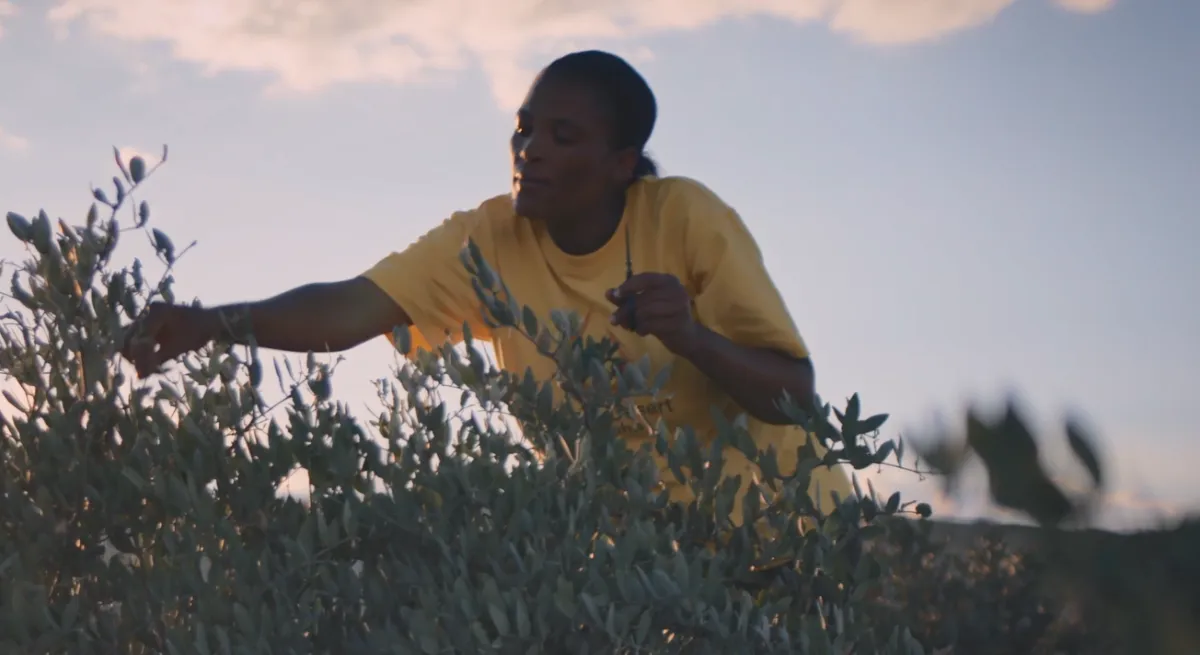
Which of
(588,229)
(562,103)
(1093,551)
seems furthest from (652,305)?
(1093,551)

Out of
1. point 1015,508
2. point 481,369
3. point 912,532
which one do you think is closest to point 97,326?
point 481,369

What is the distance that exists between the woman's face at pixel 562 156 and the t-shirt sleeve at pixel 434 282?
21 cm

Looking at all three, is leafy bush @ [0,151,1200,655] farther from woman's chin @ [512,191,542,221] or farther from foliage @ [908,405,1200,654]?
foliage @ [908,405,1200,654]

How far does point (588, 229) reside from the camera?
3.03 metres

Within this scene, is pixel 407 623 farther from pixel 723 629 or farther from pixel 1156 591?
pixel 1156 591

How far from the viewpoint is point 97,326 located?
222cm

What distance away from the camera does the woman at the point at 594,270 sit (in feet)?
8.64

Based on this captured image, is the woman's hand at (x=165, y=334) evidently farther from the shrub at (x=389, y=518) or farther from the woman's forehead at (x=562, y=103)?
the woman's forehead at (x=562, y=103)

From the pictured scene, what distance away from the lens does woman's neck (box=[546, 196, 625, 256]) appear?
9.91ft

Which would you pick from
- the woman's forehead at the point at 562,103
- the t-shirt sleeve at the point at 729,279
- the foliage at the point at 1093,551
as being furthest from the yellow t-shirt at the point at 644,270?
the foliage at the point at 1093,551

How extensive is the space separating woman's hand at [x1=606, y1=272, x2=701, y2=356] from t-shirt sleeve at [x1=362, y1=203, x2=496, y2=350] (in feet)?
2.52

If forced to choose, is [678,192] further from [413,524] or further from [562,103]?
[413,524]

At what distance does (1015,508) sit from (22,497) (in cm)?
192

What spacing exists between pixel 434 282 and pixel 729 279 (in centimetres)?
78
